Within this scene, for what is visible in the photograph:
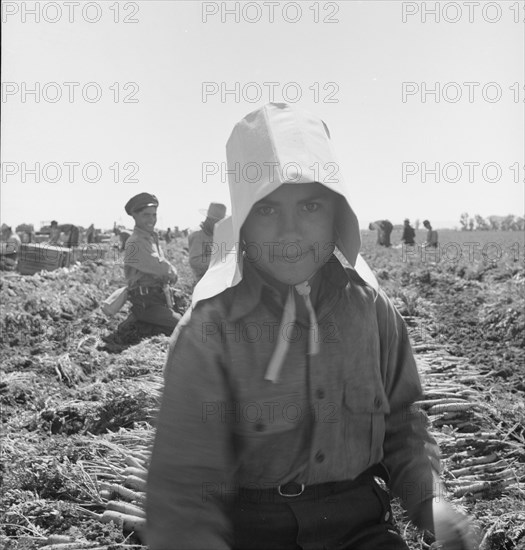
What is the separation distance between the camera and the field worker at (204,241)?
24.8ft

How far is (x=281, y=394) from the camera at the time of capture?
1584 millimetres

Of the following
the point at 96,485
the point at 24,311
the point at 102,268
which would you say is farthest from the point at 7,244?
the point at 96,485

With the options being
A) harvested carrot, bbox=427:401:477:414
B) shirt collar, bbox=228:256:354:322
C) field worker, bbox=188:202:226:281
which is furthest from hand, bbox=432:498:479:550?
field worker, bbox=188:202:226:281

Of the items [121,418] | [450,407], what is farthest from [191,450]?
[450,407]

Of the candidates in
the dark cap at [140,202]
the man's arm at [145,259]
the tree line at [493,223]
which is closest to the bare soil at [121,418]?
the man's arm at [145,259]

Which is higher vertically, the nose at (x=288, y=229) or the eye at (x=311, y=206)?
the eye at (x=311, y=206)

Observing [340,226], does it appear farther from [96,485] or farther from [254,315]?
[96,485]

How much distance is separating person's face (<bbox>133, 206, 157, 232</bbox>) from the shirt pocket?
19.9ft

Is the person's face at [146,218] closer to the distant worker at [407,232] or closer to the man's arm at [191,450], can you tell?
the man's arm at [191,450]

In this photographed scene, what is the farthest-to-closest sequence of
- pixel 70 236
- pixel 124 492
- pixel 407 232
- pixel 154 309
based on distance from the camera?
pixel 407 232
pixel 70 236
pixel 154 309
pixel 124 492

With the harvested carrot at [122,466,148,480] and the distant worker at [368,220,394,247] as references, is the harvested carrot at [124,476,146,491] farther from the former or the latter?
the distant worker at [368,220,394,247]

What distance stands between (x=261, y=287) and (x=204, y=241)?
6075mm

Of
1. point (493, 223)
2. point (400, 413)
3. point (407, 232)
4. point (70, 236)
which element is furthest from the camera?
point (493, 223)

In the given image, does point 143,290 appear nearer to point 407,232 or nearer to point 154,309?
point 154,309
